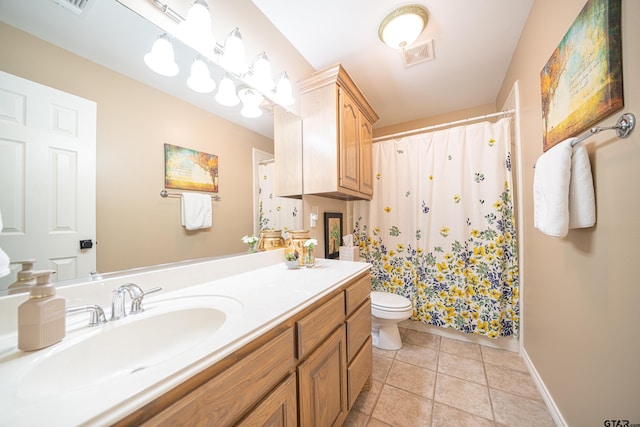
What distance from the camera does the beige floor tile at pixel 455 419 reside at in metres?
1.16

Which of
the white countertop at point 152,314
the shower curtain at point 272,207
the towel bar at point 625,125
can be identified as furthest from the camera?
the shower curtain at point 272,207

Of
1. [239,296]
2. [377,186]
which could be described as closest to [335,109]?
[377,186]

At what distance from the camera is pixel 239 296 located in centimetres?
85

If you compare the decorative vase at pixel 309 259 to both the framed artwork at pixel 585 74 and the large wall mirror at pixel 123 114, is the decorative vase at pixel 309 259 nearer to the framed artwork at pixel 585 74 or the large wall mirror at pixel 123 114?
the large wall mirror at pixel 123 114

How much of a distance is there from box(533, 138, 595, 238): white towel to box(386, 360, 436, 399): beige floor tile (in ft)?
3.87

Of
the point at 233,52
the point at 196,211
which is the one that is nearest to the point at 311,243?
the point at 196,211

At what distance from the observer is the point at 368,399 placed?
4.35 feet

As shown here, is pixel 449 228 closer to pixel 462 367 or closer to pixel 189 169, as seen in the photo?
pixel 462 367

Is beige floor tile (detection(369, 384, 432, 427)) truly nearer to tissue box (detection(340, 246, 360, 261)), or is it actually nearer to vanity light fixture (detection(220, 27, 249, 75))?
tissue box (detection(340, 246, 360, 261))

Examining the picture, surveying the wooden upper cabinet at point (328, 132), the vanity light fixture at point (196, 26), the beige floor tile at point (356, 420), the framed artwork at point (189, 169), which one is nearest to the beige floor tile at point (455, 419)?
the beige floor tile at point (356, 420)

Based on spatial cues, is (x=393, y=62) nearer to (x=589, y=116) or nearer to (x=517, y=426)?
(x=589, y=116)

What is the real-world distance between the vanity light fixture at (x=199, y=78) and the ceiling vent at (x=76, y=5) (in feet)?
1.10

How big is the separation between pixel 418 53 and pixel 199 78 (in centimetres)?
159

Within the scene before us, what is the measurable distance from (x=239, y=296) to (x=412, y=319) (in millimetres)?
1903
